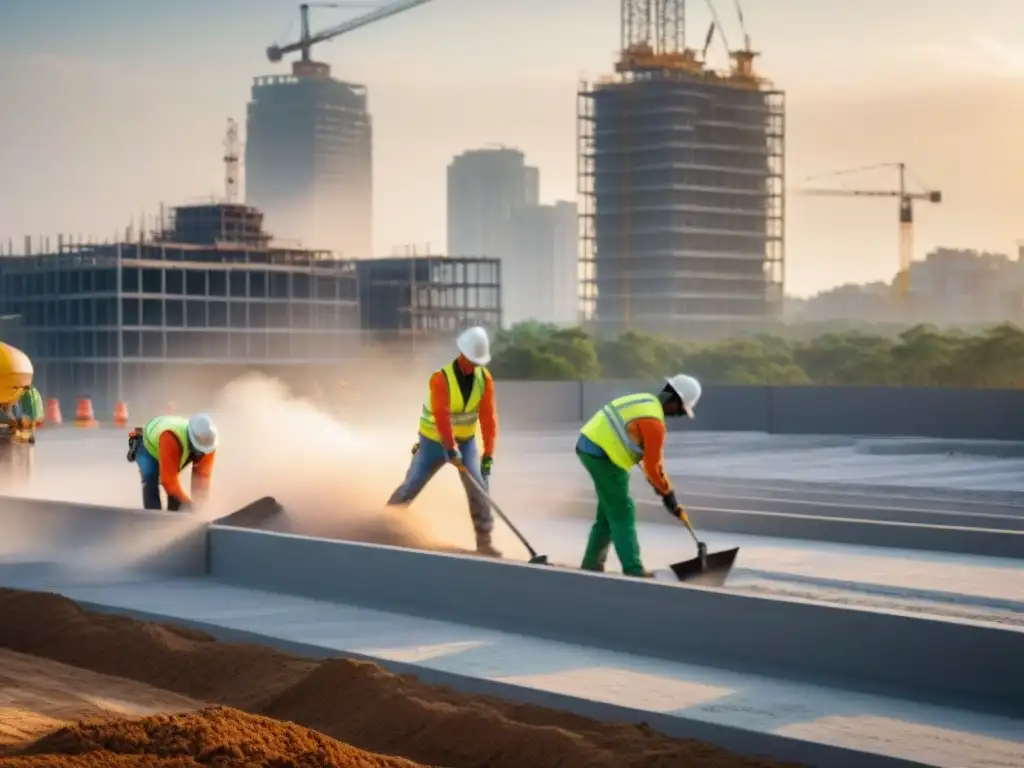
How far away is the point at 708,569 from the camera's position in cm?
1225

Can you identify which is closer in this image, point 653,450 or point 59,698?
point 59,698

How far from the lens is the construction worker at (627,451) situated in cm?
1139

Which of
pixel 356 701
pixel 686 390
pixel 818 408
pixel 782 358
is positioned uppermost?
pixel 686 390

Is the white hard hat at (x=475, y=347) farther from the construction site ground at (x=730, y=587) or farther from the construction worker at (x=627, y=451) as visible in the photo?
the construction site ground at (x=730, y=587)

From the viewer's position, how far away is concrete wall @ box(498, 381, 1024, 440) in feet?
112

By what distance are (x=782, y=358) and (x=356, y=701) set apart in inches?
5598

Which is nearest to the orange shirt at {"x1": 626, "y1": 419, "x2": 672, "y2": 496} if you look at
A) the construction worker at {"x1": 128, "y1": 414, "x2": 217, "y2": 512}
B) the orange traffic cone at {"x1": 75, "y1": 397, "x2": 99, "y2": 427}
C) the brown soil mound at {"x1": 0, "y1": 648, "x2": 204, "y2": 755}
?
the brown soil mound at {"x1": 0, "y1": 648, "x2": 204, "y2": 755}

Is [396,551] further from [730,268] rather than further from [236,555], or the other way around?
[730,268]

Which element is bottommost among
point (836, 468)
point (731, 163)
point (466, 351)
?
point (836, 468)

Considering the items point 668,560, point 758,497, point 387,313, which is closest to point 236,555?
point 668,560

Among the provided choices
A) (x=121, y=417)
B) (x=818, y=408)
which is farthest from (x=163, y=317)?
(x=818, y=408)

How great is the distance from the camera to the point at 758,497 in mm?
20719

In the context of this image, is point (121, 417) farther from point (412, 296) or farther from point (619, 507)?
point (412, 296)

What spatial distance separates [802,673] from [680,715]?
1204 mm
